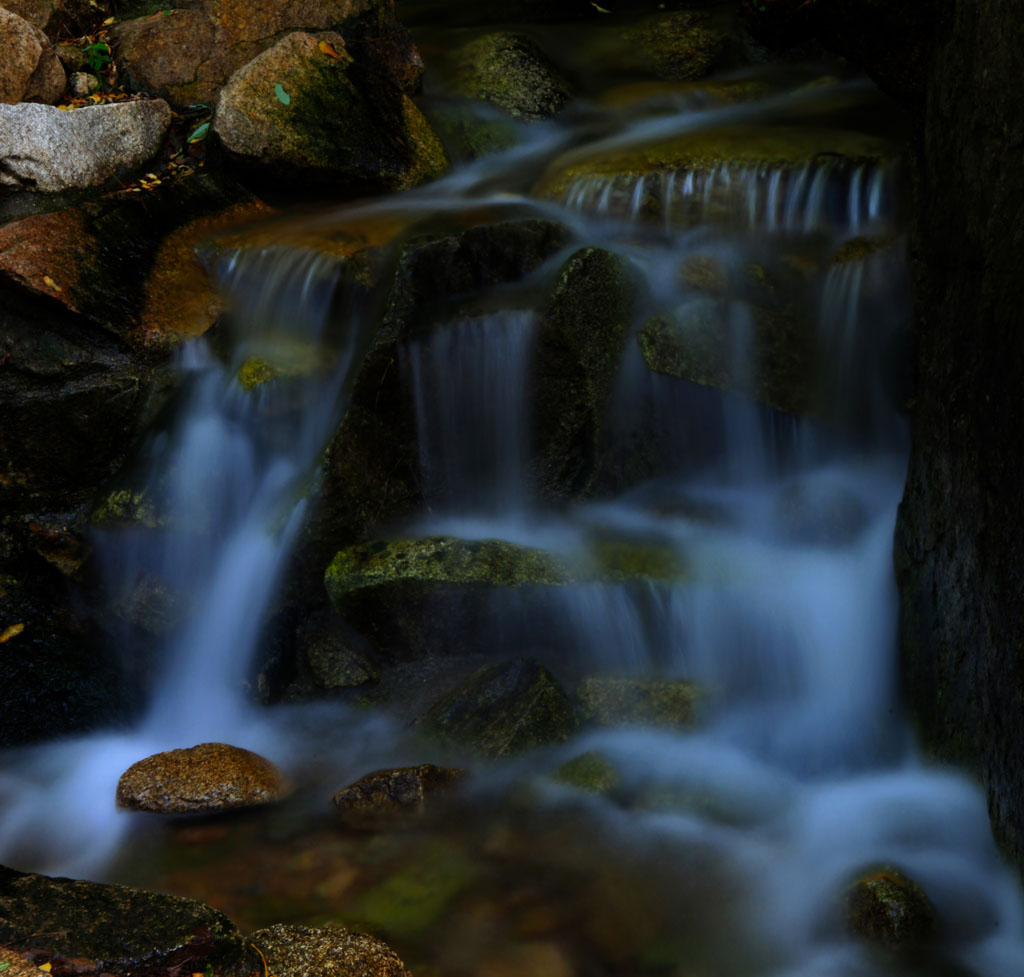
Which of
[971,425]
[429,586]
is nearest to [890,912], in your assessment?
[971,425]

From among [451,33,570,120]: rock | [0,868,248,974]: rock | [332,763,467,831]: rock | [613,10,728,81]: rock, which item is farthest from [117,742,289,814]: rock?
[613,10,728,81]: rock

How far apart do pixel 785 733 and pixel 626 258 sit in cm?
273

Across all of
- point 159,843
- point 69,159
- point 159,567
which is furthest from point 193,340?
point 159,843

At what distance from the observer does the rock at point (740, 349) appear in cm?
493

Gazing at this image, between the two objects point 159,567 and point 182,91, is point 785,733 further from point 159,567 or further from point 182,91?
point 182,91

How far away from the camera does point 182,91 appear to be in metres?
7.04

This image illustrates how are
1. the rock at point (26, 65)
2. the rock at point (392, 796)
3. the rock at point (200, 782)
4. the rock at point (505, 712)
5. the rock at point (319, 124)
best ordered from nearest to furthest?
1. the rock at point (392, 796)
2. the rock at point (200, 782)
3. the rock at point (505, 712)
4. the rock at point (319, 124)
5. the rock at point (26, 65)

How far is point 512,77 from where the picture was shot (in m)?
7.86

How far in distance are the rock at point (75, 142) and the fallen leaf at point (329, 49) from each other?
47.3 inches

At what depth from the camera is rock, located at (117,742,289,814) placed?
384 centimetres

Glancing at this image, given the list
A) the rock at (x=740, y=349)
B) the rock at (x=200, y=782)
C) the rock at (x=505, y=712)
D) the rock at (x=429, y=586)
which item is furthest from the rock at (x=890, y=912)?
the rock at (x=740, y=349)

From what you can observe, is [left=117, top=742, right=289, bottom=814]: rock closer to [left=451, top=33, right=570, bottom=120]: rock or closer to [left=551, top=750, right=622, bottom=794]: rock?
[left=551, top=750, right=622, bottom=794]: rock

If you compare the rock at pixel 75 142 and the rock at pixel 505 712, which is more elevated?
the rock at pixel 75 142

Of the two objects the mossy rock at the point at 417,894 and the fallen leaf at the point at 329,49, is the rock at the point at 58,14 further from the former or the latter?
the mossy rock at the point at 417,894
